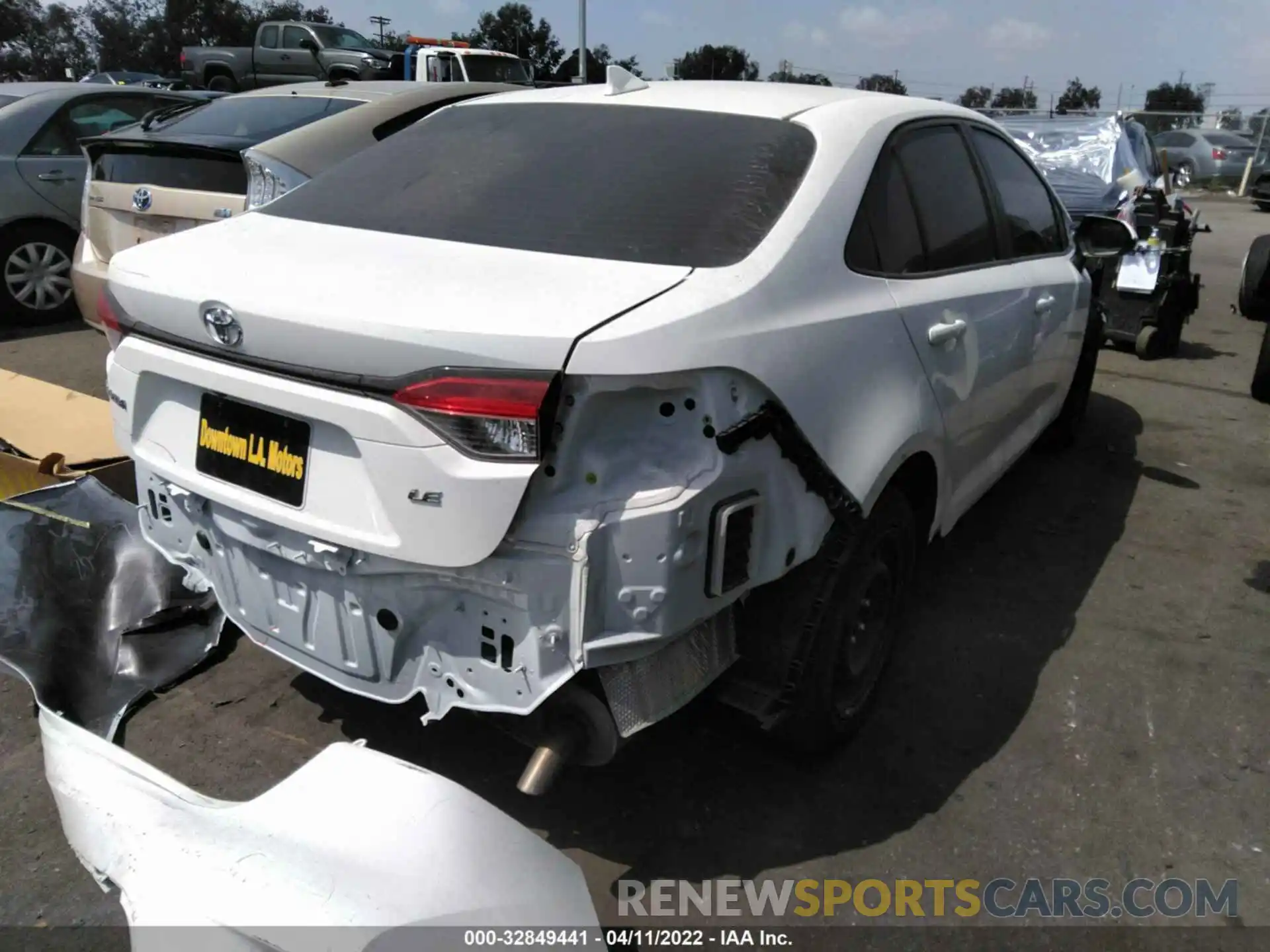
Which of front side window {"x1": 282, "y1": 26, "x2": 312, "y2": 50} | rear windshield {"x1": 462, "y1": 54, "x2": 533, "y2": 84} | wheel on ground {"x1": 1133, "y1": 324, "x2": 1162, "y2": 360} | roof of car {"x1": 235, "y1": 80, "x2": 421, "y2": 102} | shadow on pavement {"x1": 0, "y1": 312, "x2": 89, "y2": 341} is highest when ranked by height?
front side window {"x1": 282, "y1": 26, "x2": 312, "y2": 50}

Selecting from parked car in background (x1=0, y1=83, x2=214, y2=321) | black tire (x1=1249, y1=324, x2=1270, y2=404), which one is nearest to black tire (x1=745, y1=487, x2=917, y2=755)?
black tire (x1=1249, y1=324, x2=1270, y2=404)

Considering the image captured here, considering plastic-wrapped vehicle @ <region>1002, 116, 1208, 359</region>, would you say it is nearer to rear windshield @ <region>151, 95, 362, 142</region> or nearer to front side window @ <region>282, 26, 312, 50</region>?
rear windshield @ <region>151, 95, 362, 142</region>

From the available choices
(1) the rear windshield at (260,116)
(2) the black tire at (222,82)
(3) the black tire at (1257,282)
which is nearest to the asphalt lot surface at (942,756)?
(3) the black tire at (1257,282)

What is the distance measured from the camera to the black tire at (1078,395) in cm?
514

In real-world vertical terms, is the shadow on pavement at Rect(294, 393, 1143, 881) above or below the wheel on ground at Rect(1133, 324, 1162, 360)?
below

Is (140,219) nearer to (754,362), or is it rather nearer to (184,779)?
(184,779)

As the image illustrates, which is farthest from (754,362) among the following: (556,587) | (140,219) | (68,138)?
(68,138)

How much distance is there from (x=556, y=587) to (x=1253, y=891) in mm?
1930

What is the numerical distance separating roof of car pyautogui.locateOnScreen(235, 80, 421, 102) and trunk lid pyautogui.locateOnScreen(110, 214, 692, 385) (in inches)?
166

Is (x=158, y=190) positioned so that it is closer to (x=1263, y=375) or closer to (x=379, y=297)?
(x=379, y=297)

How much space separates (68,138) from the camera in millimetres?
7820

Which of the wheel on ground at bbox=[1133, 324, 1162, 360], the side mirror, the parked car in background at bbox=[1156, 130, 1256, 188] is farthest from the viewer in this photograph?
the parked car in background at bbox=[1156, 130, 1256, 188]

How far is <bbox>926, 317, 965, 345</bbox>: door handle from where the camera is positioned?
275 centimetres

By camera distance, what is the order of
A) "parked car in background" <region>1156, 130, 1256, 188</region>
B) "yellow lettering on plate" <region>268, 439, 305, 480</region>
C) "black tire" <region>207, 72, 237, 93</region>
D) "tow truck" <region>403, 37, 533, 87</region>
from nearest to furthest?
"yellow lettering on plate" <region>268, 439, 305, 480</region>, "tow truck" <region>403, 37, 533, 87</region>, "black tire" <region>207, 72, 237, 93</region>, "parked car in background" <region>1156, 130, 1256, 188</region>
